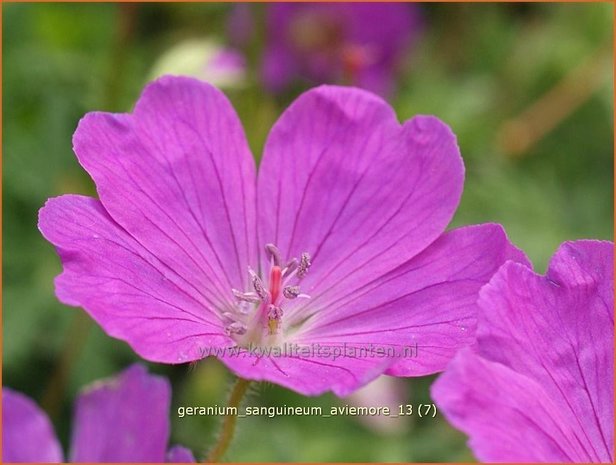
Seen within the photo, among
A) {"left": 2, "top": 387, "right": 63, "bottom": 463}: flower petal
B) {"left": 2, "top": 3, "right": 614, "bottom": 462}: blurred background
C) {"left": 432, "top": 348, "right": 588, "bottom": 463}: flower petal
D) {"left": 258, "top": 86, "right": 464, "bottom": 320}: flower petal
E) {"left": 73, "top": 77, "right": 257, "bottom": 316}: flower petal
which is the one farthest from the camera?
{"left": 2, "top": 3, "right": 614, "bottom": 462}: blurred background

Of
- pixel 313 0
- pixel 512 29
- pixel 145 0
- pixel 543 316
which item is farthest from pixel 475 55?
pixel 543 316

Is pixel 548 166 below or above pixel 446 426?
above

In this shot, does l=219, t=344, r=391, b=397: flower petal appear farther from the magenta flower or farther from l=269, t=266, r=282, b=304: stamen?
the magenta flower

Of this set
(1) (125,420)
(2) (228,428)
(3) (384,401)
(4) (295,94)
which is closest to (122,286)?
(2) (228,428)

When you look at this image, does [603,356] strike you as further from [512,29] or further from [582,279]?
[512,29]

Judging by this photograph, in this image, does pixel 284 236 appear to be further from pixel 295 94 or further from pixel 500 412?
pixel 295 94

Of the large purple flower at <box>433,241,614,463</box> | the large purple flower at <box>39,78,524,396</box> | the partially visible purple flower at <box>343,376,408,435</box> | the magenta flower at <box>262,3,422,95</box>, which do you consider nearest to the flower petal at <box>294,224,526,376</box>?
the large purple flower at <box>39,78,524,396</box>

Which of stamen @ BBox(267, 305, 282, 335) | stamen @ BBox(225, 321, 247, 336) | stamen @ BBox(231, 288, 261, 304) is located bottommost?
stamen @ BBox(225, 321, 247, 336)

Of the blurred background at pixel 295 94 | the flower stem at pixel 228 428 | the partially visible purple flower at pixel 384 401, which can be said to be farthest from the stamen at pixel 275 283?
the partially visible purple flower at pixel 384 401
